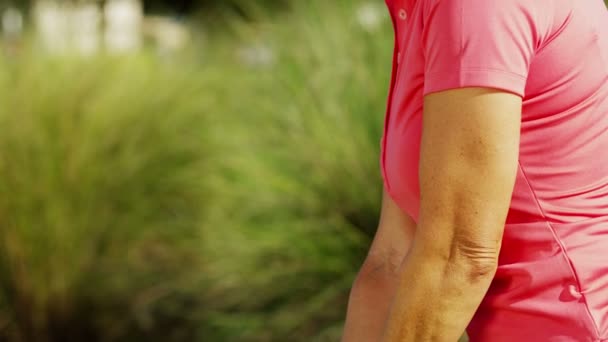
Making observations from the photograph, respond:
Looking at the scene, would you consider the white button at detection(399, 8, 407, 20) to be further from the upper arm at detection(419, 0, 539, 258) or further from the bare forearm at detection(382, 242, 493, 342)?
the bare forearm at detection(382, 242, 493, 342)

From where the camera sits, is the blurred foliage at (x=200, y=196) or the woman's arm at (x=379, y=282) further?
the blurred foliage at (x=200, y=196)

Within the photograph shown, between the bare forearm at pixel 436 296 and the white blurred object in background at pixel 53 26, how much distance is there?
4646mm

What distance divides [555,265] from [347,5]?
3.69m

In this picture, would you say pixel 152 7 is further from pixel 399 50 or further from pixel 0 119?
pixel 399 50

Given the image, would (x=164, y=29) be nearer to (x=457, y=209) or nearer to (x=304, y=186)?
(x=304, y=186)

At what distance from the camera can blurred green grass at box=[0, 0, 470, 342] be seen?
4188 millimetres

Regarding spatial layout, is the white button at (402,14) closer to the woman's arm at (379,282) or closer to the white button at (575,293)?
the woman's arm at (379,282)

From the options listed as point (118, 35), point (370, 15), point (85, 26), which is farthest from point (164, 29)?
point (370, 15)

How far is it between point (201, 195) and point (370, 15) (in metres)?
1.39

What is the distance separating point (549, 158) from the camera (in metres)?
1.37

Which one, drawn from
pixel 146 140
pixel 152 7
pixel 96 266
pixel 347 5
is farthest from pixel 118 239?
pixel 152 7

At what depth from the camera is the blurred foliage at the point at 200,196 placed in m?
4.18

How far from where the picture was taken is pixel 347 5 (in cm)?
494

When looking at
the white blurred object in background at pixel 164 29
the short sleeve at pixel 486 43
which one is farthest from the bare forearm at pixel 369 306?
the white blurred object in background at pixel 164 29
